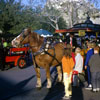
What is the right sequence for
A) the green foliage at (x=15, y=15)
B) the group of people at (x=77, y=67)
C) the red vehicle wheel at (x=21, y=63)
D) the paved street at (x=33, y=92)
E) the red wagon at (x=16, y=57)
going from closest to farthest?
1. the group of people at (x=77, y=67)
2. the paved street at (x=33, y=92)
3. the red wagon at (x=16, y=57)
4. the red vehicle wheel at (x=21, y=63)
5. the green foliage at (x=15, y=15)

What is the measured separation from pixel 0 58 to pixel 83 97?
5.56 metres

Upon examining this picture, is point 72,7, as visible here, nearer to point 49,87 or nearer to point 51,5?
point 51,5

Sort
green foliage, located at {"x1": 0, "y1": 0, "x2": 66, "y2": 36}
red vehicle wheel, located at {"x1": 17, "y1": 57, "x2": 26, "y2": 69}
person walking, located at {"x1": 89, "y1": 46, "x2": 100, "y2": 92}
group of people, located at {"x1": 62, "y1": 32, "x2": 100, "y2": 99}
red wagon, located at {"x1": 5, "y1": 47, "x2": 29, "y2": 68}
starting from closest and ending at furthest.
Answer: group of people, located at {"x1": 62, "y1": 32, "x2": 100, "y2": 99}, person walking, located at {"x1": 89, "y1": 46, "x2": 100, "y2": 92}, red wagon, located at {"x1": 5, "y1": 47, "x2": 29, "y2": 68}, red vehicle wheel, located at {"x1": 17, "y1": 57, "x2": 26, "y2": 69}, green foliage, located at {"x1": 0, "y1": 0, "x2": 66, "y2": 36}

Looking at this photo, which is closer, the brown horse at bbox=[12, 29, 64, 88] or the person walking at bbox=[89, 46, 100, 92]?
the person walking at bbox=[89, 46, 100, 92]

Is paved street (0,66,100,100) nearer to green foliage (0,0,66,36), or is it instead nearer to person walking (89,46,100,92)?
person walking (89,46,100,92)

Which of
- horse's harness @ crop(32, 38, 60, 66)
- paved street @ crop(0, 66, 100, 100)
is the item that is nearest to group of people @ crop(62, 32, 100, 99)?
paved street @ crop(0, 66, 100, 100)

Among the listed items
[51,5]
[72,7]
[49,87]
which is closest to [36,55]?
[49,87]

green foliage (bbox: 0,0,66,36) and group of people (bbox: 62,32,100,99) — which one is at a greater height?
green foliage (bbox: 0,0,66,36)

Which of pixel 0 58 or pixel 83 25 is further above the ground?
pixel 83 25

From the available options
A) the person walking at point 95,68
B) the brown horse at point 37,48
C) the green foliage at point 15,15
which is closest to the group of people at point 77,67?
the person walking at point 95,68

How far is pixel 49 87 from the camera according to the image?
19.4ft

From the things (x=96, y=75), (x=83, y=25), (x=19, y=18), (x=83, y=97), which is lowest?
(x=83, y=97)

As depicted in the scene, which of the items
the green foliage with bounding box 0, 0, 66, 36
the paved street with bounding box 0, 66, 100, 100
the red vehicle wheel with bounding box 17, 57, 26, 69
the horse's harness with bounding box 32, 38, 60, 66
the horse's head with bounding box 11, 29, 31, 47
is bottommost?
the paved street with bounding box 0, 66, 100, 100

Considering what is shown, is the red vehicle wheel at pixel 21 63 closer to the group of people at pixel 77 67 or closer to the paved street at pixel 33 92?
the paved street at pixel 33 92
